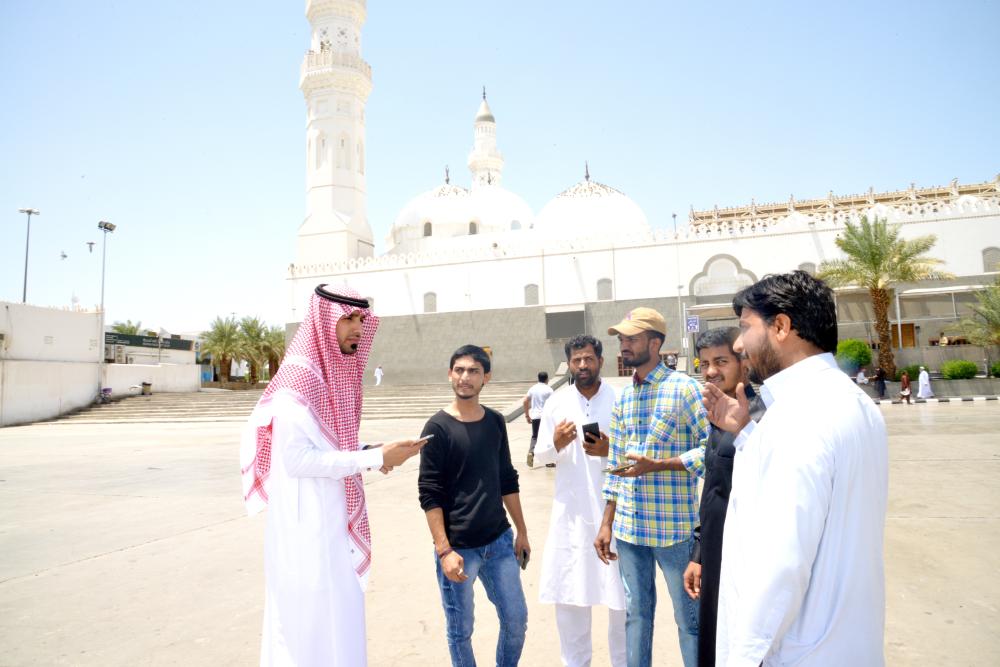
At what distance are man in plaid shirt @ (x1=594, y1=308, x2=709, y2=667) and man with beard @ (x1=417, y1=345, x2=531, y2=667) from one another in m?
0.46

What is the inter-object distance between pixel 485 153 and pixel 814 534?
3721cm

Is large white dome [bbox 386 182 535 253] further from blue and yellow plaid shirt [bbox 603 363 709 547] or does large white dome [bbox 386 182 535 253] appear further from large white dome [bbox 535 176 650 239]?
blue and yellow plaid shirt [bbox 603 363 709 547]

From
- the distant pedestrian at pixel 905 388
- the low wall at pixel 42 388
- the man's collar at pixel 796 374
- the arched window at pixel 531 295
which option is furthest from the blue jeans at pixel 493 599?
the low wall at pixel 42 388

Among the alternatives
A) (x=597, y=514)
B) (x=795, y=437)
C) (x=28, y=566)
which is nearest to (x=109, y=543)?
(x=28, y=566)

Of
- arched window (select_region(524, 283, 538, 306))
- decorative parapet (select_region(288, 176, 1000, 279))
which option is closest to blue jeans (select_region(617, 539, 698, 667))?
decorative parapet (select_region(288, 176, 1000, 279))

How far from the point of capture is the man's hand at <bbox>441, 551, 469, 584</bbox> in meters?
2.42

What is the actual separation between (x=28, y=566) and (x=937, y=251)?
26.1 meters

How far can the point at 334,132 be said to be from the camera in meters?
28.7

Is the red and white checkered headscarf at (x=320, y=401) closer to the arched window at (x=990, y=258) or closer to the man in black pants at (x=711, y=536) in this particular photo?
the man in black pants at (x=711, y=536)

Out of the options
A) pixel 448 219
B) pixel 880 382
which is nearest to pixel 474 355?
pixel 880 382

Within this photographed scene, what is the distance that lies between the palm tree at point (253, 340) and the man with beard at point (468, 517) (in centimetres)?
3502

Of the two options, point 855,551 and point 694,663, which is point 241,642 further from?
point 855,551

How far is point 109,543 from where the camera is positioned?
4980 millimetres

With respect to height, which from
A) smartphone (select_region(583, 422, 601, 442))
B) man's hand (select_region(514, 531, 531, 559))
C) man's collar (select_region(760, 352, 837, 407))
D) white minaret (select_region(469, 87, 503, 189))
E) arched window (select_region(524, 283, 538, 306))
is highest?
white minaret (select_region(469, 87, 503, 189))
